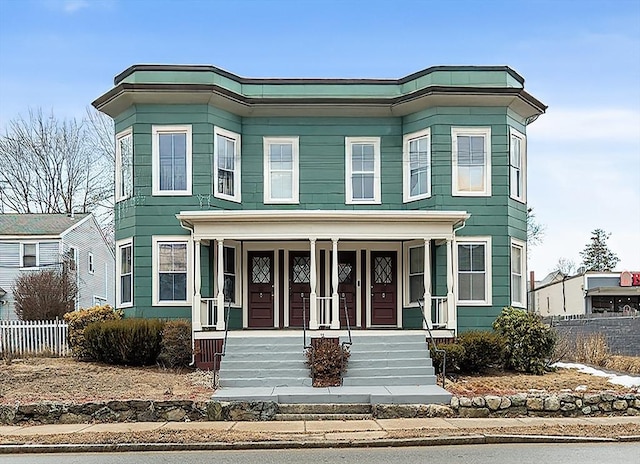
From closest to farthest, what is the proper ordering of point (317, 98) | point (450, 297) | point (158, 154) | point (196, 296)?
1. point (196, 296)
2. point (450, 297)
3. point (158, 154)
4. point (317, 98)

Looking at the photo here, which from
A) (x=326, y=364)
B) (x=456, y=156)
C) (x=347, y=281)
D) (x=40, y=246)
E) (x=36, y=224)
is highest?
(x=456, y=156)

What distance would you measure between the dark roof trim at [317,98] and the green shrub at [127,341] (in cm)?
567

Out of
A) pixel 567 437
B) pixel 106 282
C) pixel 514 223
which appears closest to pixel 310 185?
pixel 514 223

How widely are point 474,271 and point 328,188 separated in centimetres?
431

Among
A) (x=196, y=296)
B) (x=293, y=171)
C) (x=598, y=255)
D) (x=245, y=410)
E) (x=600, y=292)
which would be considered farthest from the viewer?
(x=598, y=255)

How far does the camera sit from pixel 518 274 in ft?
71.3

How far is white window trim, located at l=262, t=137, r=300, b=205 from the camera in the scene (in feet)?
71.5

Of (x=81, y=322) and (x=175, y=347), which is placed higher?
(x=81, y=322)

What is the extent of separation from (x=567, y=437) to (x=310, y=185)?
11.3m

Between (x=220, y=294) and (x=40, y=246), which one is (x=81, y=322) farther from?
(x=40, y=246)

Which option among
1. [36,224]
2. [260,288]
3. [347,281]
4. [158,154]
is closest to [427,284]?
[347,281]

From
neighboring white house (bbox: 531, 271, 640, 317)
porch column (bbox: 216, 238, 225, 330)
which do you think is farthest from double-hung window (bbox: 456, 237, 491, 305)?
neighboring white house (bbox: 531, 271, 640, 317)

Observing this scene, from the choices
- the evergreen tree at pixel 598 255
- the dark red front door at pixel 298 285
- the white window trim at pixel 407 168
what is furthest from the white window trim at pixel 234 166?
the evergreen tree at pixel 598 255

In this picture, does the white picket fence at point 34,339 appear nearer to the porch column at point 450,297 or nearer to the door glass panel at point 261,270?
the door glass panel at point 261,270
